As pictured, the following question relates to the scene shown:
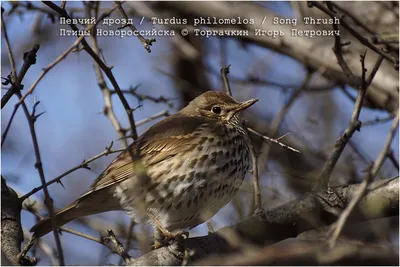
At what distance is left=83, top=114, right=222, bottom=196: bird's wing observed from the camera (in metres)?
4.83

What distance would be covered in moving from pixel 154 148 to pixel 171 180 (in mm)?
422

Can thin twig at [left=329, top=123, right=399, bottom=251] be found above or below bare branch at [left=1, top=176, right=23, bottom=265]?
below

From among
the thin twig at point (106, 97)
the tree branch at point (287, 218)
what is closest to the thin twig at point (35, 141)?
the tree branch at point (287, 218)

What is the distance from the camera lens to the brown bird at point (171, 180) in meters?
4.68

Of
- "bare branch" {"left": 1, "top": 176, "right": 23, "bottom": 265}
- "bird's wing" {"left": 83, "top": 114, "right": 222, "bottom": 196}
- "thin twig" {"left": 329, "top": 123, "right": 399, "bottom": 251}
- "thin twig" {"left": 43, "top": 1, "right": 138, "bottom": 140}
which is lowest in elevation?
"thin twig" {"left": 329, "top": 123, "right": 399, "bottom": 251}

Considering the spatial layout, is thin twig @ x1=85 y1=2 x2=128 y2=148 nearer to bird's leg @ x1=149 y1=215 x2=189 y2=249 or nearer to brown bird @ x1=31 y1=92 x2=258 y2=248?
brown bird @ x1=31 y1=92 x2=258 y2=248

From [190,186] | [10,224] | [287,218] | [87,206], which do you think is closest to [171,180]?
[190,186]

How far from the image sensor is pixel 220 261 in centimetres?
209

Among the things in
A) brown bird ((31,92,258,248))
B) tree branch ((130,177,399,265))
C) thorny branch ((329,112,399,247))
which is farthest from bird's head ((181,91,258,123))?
thorny branch ((329,112,399,247))

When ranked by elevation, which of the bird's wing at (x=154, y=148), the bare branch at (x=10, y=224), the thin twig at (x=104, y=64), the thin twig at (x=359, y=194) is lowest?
the thin twig at (x=359, y=194)

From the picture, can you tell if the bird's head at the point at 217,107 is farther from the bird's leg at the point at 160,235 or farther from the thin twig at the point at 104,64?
the bird's leg at the point at 160,235

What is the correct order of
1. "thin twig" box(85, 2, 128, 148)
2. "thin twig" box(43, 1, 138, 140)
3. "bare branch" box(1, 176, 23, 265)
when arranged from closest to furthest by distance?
"thin twig" box(43, 1, 138, 140) < "bare branch" box(1, 176, 23, 265) < "thin twig" box(85, 2, 128, 148)

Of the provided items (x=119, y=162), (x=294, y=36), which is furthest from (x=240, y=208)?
(x=294, y=36)

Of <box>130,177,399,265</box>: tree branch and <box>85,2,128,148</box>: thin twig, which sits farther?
<box>85,2,128,148</box>: thin twig
